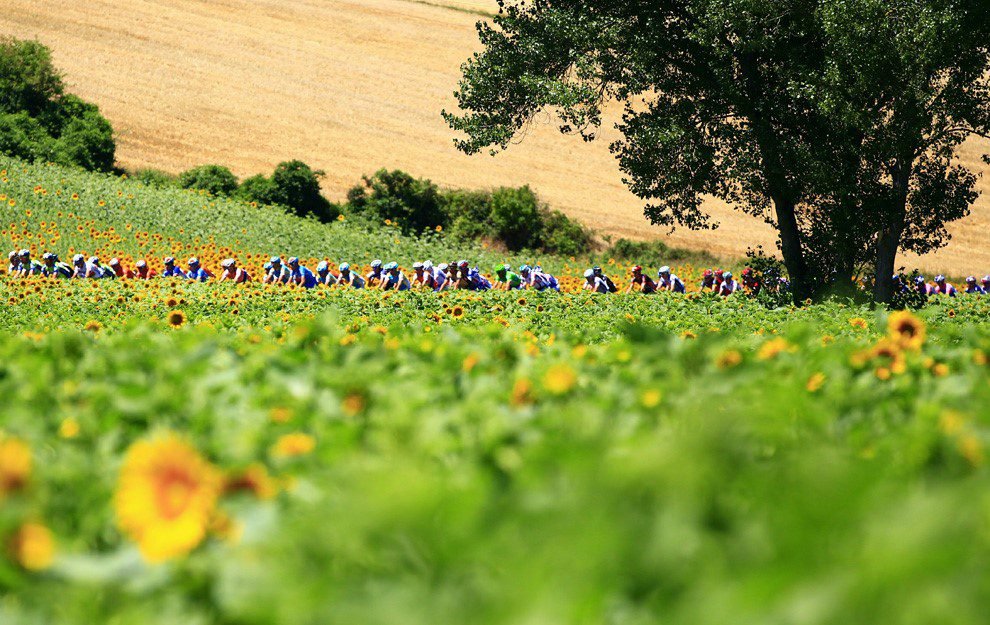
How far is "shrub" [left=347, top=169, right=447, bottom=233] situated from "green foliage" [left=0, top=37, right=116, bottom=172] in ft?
33.7

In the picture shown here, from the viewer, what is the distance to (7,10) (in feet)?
176

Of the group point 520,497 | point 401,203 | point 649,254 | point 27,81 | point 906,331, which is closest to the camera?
point 520,497

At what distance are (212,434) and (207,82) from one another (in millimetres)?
53364

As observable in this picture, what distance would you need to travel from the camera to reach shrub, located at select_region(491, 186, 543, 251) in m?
34.7

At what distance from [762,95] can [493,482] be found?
18892 millimetres

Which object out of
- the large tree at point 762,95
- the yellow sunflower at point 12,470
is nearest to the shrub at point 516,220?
the large tree at point 762,95

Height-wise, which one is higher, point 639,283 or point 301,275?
point 639,283

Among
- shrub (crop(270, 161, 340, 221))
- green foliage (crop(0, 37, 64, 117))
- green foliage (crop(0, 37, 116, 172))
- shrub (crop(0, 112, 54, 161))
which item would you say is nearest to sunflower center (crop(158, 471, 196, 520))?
shrub (crop(270, 161, 340, 221))

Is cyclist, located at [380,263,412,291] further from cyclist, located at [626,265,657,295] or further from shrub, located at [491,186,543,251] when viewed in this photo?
shrub, located at [491,186,543,251]

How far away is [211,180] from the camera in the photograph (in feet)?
117

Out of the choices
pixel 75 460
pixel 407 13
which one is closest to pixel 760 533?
pixel 75 460

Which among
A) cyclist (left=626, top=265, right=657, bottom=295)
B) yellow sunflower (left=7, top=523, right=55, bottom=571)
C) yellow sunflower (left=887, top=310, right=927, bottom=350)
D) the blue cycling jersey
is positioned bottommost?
the blue cycling jersey

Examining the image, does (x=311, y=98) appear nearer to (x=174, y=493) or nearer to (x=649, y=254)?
(x=649, y=254)

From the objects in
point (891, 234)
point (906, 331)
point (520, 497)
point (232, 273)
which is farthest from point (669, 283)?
point (520, 497)
